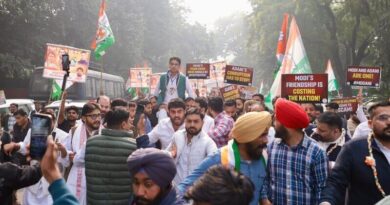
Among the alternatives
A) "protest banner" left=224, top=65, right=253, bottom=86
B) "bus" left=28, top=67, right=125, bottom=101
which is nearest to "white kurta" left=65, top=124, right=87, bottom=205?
"protest banner" left=224, top=65, right=253, bottom=86

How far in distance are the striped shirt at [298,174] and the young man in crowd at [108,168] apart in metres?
1.29

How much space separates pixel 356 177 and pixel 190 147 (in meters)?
1.75

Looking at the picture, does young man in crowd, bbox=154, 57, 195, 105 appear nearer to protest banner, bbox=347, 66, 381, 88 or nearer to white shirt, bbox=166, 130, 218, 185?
white shirt, bbox=166, 130, 218, 185

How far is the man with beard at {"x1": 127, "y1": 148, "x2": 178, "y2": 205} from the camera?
8.54 ft

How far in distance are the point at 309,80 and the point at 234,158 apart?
5.03 metres

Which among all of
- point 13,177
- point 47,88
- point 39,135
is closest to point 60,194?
point 39,135

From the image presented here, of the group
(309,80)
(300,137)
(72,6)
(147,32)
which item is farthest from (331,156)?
(147,32)

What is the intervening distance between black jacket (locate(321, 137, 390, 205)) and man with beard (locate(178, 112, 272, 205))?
550 mm

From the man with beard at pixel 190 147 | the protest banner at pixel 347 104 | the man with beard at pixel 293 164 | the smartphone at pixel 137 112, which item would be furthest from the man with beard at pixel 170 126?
the protest banner at pixel 347 104

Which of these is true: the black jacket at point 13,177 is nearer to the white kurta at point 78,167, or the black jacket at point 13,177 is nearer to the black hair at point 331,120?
the white kurta at point 78,167

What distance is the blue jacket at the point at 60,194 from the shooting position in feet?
6.79

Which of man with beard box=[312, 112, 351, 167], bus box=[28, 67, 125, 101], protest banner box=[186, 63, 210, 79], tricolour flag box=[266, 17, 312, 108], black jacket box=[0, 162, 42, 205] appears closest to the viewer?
black jacket box=[0, 162, 42, 205]

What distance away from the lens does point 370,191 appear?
11.4ft

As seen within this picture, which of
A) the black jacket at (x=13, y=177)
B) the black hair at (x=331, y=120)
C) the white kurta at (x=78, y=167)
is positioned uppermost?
the black hair at (x=331, y=120)
